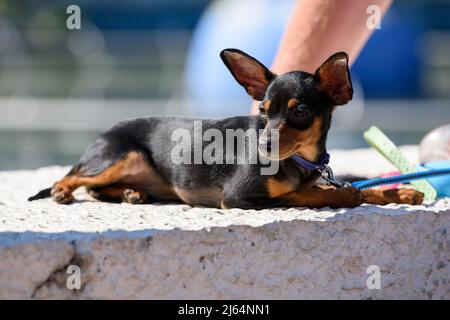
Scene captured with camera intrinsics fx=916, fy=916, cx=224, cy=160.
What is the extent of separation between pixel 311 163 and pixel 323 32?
724 millimetres

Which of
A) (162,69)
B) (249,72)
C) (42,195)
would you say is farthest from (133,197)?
(162,69)

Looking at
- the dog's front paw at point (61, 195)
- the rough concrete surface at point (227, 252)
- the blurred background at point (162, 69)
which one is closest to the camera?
the rough concrete surface at point (227, 252)

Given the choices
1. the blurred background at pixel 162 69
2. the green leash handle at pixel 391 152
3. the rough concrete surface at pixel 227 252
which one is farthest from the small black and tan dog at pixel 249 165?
the blurred background at pixel 162 69

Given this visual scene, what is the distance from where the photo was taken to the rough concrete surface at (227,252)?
2627mm

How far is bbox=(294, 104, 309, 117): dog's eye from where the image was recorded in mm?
2906

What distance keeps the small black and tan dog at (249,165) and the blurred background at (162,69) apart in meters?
3.35

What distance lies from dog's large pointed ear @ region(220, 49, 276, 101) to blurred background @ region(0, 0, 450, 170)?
12.1 feet

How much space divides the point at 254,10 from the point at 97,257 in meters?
5.53

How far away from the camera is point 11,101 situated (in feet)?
43.5

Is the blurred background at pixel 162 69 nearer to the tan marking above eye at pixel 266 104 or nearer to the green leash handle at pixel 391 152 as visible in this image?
the green leash handle at pixel 391 152

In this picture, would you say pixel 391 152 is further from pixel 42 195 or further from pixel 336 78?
pixel 42 195

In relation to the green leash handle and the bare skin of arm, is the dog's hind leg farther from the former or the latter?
the green leash handle
